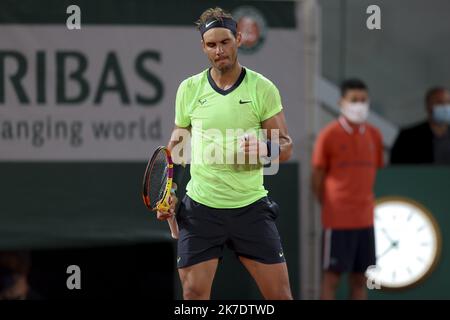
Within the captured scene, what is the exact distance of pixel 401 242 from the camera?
862 centimetres

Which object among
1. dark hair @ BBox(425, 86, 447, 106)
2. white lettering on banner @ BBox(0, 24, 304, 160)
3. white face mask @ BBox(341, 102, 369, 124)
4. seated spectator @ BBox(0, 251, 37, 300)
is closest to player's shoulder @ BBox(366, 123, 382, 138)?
white face mask @ BBox(341, 102, 369, 124)

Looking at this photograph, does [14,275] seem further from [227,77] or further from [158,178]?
[227,77]

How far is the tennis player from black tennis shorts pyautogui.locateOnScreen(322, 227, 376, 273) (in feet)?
7.70

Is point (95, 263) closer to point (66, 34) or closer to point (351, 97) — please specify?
point (66, 34)

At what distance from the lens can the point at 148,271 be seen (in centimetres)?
739

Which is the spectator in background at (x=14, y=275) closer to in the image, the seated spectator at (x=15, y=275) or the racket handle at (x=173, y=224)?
the seated spectator at (x=15, y=275)

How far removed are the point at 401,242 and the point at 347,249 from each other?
2.13 feet

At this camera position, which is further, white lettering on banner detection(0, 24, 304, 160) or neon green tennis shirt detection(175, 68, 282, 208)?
white lettering on banner detection(0, 24, 304, 160)

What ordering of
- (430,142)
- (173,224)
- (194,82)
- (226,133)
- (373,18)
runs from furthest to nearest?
1. (373,18)
2. (430,142)
3. (173,224)
4. (194,82)
5. (226,133)

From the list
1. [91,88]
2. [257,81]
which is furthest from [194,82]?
[91,88]

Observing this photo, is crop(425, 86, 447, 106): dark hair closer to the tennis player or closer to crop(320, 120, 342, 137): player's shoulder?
crop(320, 120, 342, 137): player's shoulder

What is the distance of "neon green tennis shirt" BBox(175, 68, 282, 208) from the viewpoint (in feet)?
18.9

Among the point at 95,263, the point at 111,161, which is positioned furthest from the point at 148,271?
the point at 111,161
